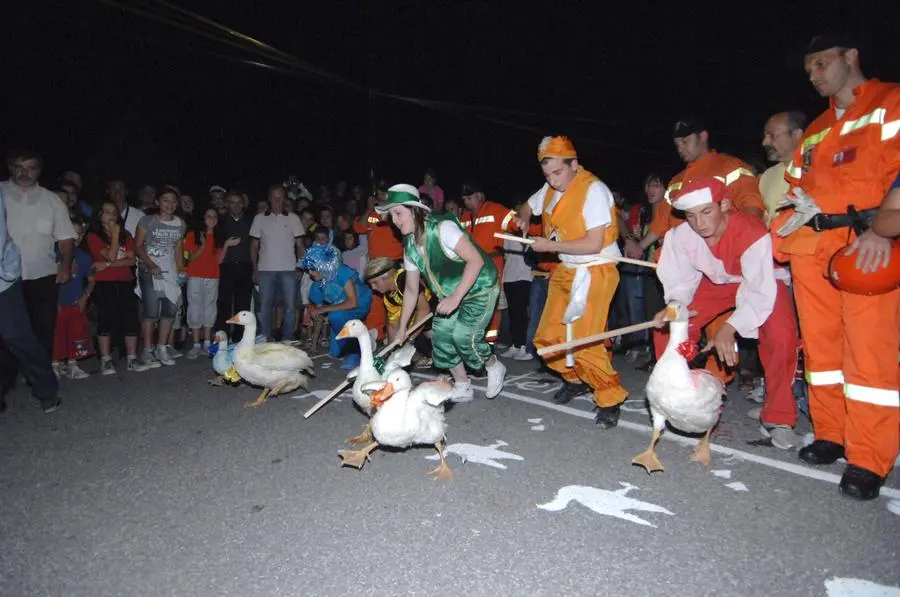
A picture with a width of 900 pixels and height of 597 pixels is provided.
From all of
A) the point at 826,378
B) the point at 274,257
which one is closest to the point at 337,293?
the point at 274,257

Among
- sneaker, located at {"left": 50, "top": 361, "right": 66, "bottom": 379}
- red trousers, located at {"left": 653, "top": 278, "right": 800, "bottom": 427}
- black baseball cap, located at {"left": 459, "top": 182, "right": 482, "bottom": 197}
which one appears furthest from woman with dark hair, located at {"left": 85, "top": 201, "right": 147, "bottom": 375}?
red trousers, located at {"left": 653, "top": 278, "right": 800, "bottom": 427}

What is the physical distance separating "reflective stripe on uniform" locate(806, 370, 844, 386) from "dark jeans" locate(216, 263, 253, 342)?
21.9 ft

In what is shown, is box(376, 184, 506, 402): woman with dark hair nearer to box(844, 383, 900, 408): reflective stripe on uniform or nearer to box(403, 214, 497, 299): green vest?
box(403, 214, 497, 299): green vest

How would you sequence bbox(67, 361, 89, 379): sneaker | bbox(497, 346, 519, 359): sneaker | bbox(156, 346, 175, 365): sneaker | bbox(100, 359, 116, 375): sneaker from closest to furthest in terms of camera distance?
1. bbox(67, 361, 89, 379): sneaker
2. bbox(100, 359, 116, 375): sneaker
3. bbox(156, 346, 175, 365): sneaker
4. bbox(497, 346, 519, 359): sneaker

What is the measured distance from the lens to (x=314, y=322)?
314 inches

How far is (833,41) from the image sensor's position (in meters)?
3.55

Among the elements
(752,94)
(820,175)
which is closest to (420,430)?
(820,175)

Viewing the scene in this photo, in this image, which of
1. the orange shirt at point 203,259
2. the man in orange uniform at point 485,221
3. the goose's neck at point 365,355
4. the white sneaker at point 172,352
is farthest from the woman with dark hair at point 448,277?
the orange shirt at point 203,259

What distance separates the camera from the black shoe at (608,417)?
4719 millimetres

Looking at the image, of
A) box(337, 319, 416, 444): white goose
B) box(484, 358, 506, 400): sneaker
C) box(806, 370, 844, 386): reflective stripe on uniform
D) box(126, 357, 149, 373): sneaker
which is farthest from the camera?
box(126, 357, 149, 373): sneaker

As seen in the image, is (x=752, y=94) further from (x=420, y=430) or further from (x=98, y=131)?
(x=98, y=131)

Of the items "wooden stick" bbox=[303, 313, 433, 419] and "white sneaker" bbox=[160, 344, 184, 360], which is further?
"white sneaker" bbox=[160, 344, 184, 360]

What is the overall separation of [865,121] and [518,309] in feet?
16.4

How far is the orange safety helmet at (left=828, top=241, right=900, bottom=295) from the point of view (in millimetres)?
3208
